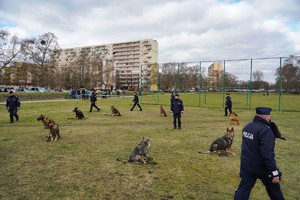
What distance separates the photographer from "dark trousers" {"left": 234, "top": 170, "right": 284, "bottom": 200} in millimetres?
3703

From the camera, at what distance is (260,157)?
3.72 m

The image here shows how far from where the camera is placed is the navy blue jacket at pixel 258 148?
358cm

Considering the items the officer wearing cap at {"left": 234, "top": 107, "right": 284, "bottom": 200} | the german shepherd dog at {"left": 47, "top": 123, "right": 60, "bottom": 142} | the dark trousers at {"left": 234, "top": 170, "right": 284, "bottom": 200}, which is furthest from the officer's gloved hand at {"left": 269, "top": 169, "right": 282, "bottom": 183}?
the german shepherd dog at {"left": 47, "top": 123, "right": 60, "bottom": 142}

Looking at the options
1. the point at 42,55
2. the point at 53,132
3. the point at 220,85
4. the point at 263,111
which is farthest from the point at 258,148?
the point at 42,55

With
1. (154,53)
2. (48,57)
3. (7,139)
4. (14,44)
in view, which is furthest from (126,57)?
(7,139)

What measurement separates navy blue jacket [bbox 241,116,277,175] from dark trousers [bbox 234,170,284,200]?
96 millimetres

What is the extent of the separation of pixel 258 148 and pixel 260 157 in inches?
5.6

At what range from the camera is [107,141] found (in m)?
9.63

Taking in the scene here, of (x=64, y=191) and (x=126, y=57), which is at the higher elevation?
(x=126, y=57)

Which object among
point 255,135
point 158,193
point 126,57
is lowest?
point 158,193

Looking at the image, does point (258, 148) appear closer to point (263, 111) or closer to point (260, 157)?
point (260, 157)

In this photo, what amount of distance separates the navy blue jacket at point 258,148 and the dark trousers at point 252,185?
3.8 inches

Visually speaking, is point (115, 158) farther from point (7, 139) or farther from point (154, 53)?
point (154, 53)

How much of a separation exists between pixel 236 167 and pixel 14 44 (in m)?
40.1
